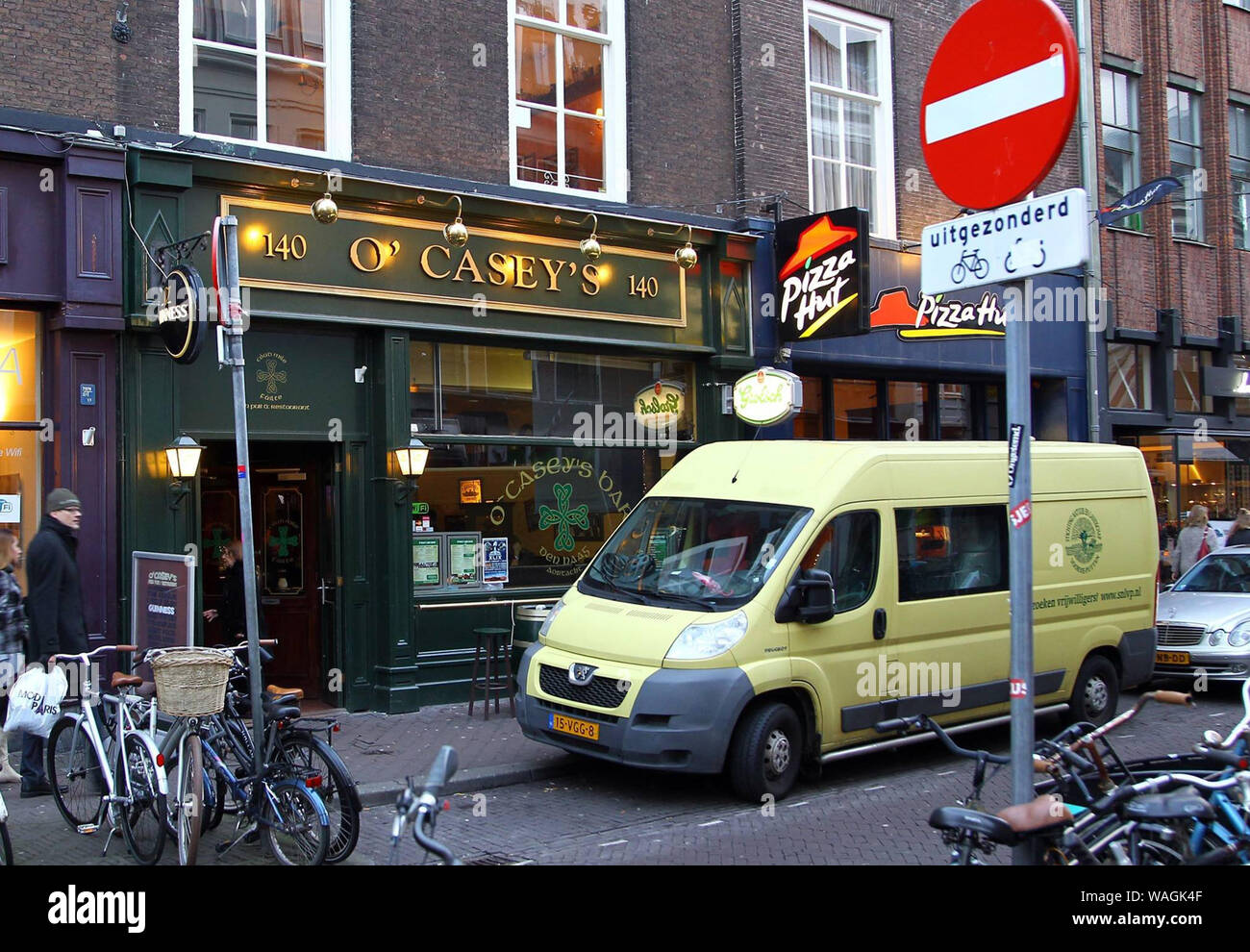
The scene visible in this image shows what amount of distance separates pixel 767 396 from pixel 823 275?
179cm

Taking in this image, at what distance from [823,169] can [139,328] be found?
9671mm

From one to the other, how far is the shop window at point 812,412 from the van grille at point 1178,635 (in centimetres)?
519

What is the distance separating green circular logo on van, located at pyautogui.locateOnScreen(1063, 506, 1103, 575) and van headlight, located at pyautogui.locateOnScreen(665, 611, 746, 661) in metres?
3.88

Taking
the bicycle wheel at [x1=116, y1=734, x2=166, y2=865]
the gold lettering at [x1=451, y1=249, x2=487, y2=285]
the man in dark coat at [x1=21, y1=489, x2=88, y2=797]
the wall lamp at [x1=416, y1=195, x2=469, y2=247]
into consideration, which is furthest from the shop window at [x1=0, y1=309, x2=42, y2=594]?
the gold lettering at [x1=451, y1=249, x2=487, y2=285]

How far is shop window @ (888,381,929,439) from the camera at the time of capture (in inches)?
655

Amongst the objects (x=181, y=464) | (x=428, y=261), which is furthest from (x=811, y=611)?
(x=428, y=261)

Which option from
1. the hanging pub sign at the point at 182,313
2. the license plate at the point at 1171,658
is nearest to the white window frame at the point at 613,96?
the hanging pub sign at the point at 182,313

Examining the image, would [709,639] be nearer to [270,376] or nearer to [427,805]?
[427,805]

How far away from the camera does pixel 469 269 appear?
38.9 feet

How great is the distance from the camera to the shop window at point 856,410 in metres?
15.9

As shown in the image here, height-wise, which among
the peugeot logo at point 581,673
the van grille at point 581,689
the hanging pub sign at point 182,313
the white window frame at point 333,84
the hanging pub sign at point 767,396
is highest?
the white window frame at point 333,84

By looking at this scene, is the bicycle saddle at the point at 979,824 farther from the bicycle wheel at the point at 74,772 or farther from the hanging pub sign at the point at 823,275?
the hanging pub sign at the point at 823,275
